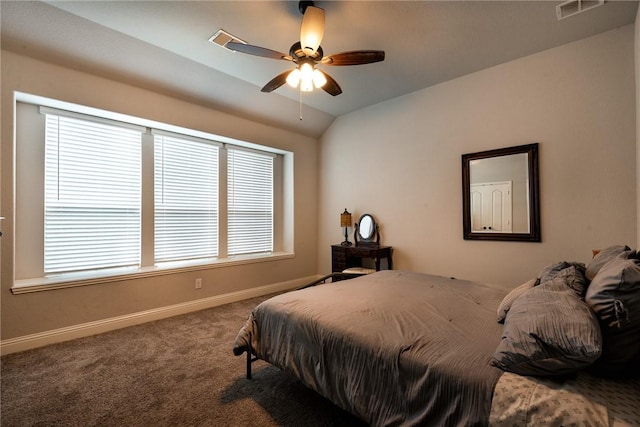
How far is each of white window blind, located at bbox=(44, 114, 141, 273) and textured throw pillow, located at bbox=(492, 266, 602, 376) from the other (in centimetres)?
375

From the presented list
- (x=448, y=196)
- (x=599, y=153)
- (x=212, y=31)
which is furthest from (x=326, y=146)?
(x=599, y=153)

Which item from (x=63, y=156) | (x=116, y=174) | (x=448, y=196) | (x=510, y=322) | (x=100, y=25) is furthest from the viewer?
(x=448, y=196)

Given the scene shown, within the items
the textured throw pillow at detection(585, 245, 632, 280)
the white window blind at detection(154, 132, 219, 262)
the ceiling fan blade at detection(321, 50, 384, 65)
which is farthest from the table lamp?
the textured throw pillow at detection(585, 245, 632, 280)

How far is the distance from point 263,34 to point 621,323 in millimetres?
3062

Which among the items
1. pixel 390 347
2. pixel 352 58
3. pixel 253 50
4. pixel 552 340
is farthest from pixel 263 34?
pixel 552 340

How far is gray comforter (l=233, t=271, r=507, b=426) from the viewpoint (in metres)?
1.13

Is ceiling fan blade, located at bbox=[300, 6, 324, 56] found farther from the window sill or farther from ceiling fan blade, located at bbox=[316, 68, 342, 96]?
the window sill

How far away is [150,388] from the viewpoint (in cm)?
201

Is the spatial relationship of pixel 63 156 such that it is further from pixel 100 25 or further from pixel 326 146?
pixel 326 146

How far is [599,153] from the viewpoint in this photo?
2697 mm

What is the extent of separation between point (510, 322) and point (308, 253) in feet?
13.2

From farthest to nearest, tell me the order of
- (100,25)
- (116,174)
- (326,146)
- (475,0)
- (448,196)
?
(326,146), (448,196), (116,174), (100,25), (475,0)

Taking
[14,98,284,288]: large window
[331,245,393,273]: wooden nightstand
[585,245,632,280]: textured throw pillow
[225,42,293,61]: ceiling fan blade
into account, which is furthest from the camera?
[331,245,393,273]: wooden nightstand

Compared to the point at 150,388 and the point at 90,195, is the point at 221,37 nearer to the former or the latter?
the point at 90,195
